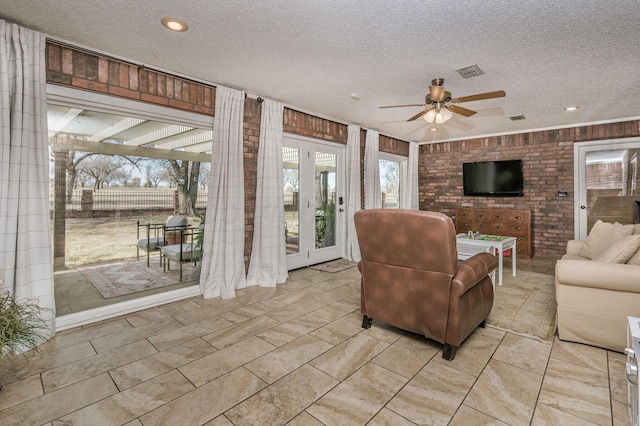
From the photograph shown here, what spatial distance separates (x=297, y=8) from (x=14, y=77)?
6.99 ft

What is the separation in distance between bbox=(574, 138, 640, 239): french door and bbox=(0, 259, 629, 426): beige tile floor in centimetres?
419

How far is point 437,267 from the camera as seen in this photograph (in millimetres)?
2137

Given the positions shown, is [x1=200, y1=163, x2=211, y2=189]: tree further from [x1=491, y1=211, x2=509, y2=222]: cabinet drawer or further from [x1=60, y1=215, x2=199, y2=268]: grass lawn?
[x1=491, y1=211, x2=509, y2=222]: cabinet drawer

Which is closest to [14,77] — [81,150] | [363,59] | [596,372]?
[81,150]

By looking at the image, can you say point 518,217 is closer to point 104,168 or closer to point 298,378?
point 298,378

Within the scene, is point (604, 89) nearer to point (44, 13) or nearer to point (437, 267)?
point (437, 267)

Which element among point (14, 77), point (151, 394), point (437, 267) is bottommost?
point (151, 394)

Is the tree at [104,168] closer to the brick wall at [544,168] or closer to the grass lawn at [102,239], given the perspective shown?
the grass lawn at [102,239]

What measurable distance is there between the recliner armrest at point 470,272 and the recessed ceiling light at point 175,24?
106 inches

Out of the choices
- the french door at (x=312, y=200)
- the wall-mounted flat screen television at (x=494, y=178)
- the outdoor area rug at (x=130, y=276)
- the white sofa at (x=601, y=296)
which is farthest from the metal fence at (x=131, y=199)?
the wall-mounted flat screen television at (x=494, y=178)

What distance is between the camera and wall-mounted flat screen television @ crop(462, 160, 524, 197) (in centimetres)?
598

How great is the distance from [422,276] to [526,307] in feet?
5.50

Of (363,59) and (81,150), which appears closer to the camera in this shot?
(363,59)

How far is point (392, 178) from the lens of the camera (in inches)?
266
